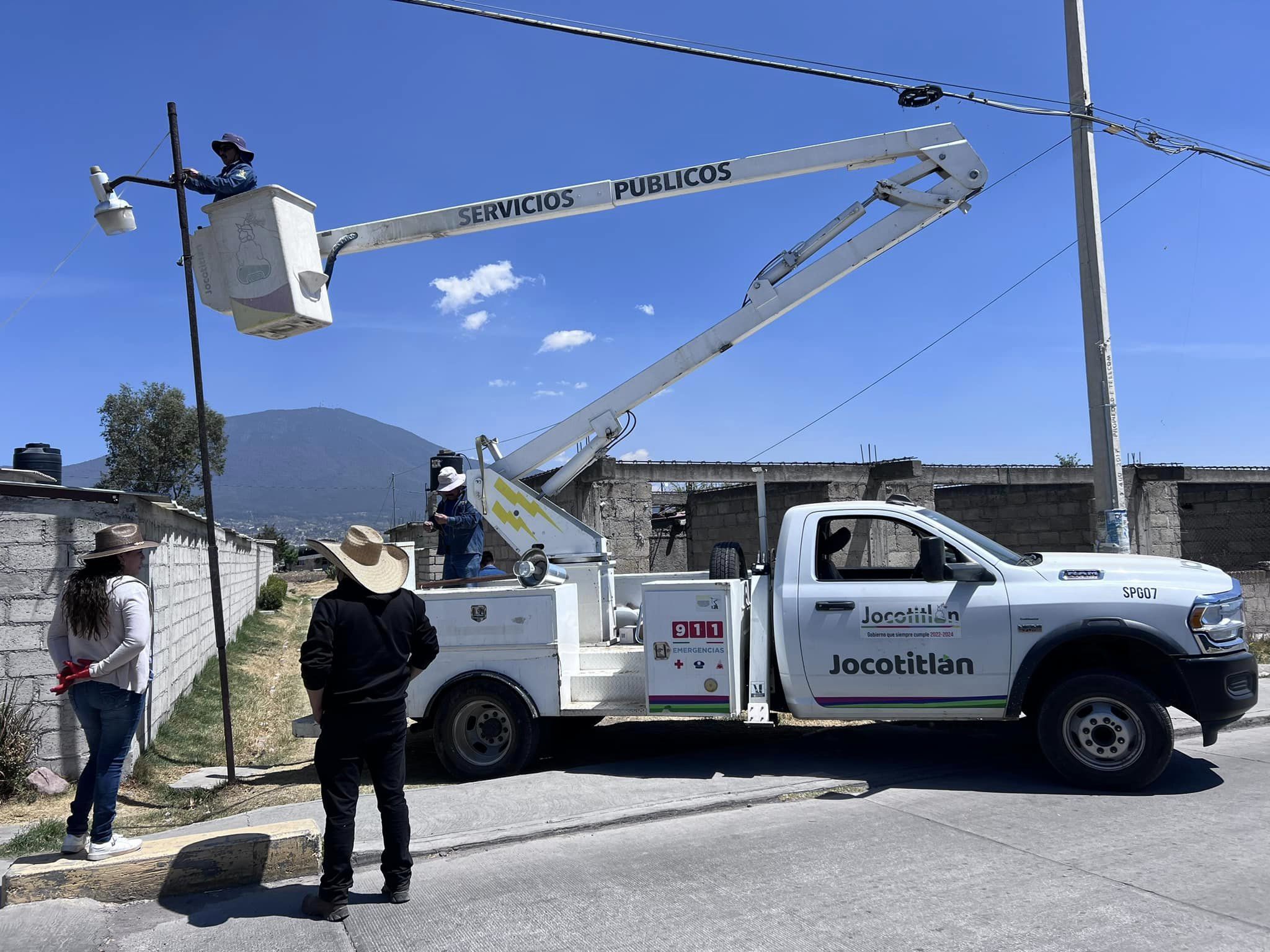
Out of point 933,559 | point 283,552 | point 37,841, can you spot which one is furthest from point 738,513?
point 283,552

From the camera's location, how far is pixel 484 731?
7.53m

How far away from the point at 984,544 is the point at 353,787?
4.71 metres

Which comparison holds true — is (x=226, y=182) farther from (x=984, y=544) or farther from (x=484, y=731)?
(x=984, y=544)

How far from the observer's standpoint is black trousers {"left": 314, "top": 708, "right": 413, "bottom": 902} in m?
4.61

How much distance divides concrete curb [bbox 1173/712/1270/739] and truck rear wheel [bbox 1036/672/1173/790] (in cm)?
202

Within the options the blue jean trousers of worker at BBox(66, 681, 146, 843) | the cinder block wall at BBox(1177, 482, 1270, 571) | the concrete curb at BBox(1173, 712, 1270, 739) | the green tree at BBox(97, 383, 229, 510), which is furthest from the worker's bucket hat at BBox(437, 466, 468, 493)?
the green tree at BBox(97, 383, 229, 510)

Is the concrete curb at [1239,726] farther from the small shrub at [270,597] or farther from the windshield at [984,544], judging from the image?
the small shrub at [270,597]

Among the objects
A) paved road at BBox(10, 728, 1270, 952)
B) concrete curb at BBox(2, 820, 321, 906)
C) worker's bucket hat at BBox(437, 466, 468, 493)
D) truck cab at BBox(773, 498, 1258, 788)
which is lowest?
paved road at BBox(10, 728, 1270, 952)

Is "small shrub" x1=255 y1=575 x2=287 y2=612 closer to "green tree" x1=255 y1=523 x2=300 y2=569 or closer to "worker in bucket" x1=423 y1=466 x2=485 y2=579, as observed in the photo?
"worker in bucket" x1=423 y1=466 x2=485 y2=579

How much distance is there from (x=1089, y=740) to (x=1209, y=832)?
3.21ft

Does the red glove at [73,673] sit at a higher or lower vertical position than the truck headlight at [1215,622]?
higher

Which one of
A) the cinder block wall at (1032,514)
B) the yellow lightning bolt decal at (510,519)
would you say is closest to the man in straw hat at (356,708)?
the yellow lightning bolt decal at (510,519)

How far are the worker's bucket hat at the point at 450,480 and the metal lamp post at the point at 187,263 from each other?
2087 millimetres

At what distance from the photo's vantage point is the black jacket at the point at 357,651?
4.57m
